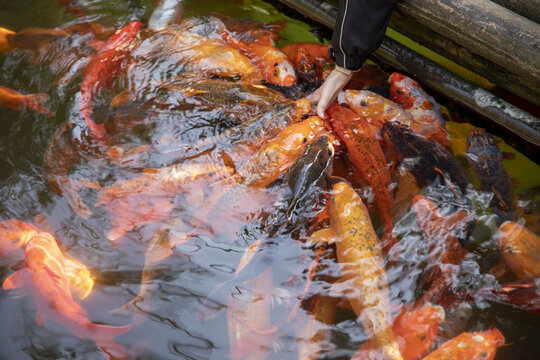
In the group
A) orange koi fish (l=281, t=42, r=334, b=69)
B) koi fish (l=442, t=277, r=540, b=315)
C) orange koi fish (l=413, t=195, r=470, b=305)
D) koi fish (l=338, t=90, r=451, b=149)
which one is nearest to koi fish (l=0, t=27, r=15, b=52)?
orange koi fish (l=281, t=42, r=334, b=69)

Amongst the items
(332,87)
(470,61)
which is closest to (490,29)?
(470,61)

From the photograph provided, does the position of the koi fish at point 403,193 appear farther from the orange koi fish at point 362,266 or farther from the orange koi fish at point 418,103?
the orange koi fish at point 418,103

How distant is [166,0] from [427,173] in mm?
3657

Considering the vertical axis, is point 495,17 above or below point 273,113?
above

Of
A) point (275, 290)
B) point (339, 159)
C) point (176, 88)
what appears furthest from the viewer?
point (176, 88)

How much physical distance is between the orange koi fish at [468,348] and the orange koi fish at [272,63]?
2.58 m

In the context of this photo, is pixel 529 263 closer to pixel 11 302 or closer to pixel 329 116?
pixel 329 116

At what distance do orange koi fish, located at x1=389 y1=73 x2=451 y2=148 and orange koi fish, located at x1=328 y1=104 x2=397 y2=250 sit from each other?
1.59 feet

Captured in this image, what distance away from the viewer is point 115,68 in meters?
4.14

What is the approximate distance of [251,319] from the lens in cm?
250

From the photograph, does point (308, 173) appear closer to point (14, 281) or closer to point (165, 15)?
point (14, 281)

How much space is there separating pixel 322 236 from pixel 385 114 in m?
1.38

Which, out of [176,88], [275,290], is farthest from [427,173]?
[176,88]

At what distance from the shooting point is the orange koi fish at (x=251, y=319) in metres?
2.43
